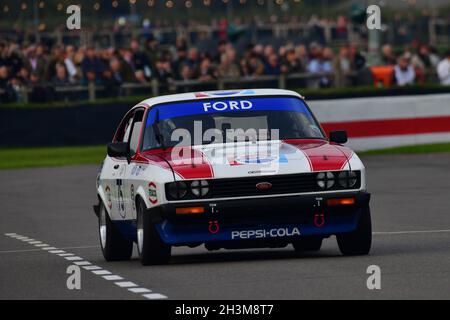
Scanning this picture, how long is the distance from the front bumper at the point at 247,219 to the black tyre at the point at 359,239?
312 mm

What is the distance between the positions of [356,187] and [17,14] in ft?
89.1

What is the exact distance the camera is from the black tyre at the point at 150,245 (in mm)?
13258

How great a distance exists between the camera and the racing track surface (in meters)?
11.2

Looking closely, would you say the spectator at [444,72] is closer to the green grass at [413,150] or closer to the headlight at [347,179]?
the green grass at [413,150]

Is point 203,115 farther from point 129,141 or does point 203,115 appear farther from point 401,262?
point 401,262

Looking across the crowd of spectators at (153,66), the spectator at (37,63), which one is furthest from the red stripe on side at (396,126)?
the spectator at (37,63)

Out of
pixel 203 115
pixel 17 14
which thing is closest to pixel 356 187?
pixel 203 115

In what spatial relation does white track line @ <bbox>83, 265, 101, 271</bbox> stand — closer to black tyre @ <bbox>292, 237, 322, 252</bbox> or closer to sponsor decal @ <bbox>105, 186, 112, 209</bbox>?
sponsor decal @ <bbox>105, 186, 112, 209</bbox>

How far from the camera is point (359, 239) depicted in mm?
13625

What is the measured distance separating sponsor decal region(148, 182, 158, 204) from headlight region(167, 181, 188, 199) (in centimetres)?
15

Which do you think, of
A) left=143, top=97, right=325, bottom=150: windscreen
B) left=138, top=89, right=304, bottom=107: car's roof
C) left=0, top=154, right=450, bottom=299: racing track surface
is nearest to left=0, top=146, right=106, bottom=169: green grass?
left=0, top=154, right=450, bottom=299: racing track surface

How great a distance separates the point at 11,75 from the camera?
3294 centimetres

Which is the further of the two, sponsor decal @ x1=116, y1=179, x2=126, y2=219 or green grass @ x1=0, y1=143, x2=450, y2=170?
green grass @ x1=0, y1=143, x2=450, y2=170

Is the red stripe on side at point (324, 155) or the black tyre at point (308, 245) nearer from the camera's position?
the red stripe on side at point (324, 155)
